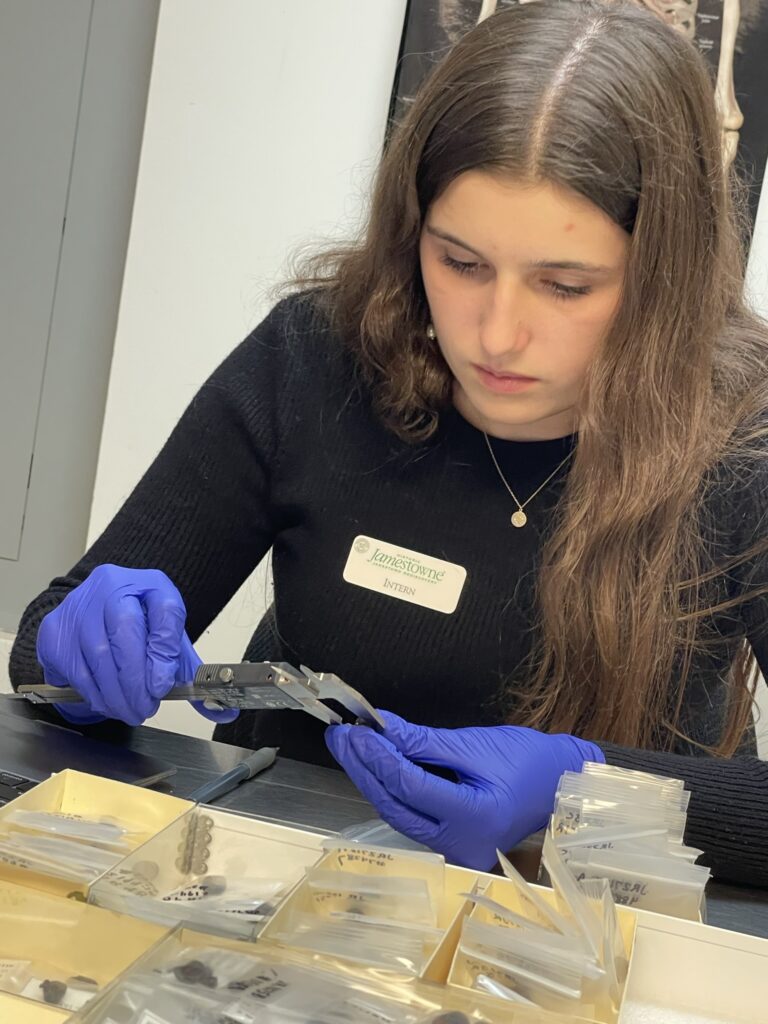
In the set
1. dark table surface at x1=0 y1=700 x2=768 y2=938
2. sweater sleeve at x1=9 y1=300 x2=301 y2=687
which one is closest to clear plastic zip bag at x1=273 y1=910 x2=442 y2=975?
dark table surface at x1=0 y1=700 x2=768 y2=938

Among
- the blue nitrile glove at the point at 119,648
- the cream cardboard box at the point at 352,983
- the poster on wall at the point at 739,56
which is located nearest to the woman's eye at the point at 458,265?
the blue nitrile glove at the point at 119,648

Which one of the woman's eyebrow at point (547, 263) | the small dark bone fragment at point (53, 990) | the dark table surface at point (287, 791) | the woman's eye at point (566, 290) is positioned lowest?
the dark table surface at point (287, 791)

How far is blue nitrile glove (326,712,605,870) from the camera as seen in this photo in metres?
0.86

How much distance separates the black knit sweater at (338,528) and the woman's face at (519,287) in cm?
12

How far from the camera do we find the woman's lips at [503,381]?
110 cm

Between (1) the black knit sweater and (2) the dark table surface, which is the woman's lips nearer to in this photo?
(1) the black knit sweater

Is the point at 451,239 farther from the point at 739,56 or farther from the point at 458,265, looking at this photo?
the point at 739,56

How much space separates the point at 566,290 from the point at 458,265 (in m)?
0.11

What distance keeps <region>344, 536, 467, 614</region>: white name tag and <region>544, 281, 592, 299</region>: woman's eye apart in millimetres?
321

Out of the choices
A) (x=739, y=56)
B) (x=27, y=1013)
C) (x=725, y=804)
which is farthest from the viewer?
(x=739, y=56)

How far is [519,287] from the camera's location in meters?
1.00

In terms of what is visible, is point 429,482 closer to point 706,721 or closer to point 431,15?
point 706,721

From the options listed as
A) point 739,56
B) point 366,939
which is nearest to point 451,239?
point 366,939

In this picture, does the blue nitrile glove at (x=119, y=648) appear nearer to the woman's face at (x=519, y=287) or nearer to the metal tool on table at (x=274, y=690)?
the metal tool on table at (x=274, y=690)
